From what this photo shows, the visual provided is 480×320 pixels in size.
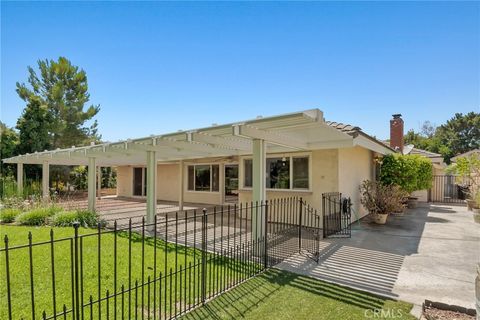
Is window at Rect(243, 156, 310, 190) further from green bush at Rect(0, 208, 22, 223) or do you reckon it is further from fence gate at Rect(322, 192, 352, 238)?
green bush at Rect(0, 208, 22, 223)

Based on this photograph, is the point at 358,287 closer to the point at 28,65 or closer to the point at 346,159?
the point at 346,159

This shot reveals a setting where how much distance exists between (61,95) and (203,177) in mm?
16363

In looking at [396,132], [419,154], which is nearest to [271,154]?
[396,132]

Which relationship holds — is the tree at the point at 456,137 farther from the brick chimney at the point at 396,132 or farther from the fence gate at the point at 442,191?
the brick chimney at the point at 396,132

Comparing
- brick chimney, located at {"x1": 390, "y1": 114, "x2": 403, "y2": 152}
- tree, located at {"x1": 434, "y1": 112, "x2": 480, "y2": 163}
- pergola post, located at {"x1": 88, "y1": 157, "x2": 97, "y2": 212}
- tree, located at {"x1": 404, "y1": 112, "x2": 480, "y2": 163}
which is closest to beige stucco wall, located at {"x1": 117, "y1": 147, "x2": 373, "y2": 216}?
brick chimney, located at {"x1": 390, "y1": 114, "x2": 403, "y2": 152}

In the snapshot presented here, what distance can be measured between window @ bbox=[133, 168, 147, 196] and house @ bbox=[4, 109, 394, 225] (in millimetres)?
7328

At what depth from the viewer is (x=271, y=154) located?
10734 mm

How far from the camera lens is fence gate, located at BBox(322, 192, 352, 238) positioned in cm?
843

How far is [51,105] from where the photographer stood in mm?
23000

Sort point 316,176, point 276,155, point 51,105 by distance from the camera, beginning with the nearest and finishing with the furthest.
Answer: point 316,176
point 276,155
point 51,105

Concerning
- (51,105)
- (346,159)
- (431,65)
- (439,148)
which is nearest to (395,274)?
Result: (346,159)

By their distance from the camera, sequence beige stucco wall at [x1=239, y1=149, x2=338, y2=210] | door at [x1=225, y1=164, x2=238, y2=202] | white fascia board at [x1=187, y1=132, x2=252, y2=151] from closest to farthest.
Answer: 1. white fascia board at [x1=187, y1=132, x2=252, y2=151]
2. beige stucco wall at [x1=239, y1=149, x2=338, y2=210]
3. door at [x1=225, y1=164, x2=238, y2=202]

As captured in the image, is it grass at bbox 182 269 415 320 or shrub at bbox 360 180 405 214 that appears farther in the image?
shrub at bbox 360 180 405 214

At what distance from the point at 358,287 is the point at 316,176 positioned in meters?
5.33
